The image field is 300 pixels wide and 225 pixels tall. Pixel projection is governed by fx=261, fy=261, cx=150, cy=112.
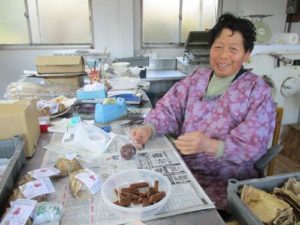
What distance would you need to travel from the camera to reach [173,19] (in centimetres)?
377

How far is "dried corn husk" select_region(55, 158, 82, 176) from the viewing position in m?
0.93

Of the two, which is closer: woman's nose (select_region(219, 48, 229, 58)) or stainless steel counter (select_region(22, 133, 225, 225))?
stainless steel counter (select_region(22, 133, 225, 225))

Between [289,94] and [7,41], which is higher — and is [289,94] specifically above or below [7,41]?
below

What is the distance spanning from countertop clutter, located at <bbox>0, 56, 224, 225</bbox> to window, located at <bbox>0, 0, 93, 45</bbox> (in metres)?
2.02

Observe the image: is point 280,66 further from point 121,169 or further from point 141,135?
point 121,169

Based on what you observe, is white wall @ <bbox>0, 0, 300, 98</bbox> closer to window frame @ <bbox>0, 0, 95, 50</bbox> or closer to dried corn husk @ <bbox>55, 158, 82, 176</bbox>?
window frame @ <bbox>0, 0, 95, 50</bbox>

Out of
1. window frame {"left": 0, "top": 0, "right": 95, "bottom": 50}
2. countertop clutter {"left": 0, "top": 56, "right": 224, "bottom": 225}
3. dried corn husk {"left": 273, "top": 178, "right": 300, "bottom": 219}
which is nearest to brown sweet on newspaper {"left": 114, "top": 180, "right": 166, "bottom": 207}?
countertop clutter {"left": 0, "top": 56, "right": 224, "bottom": 225}

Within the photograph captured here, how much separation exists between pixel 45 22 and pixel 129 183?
3278 millimetres

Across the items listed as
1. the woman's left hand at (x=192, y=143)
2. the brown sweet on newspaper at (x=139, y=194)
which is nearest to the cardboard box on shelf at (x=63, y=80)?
the woman's left hand at (x=192, y=143)

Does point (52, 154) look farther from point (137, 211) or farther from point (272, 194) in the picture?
point (272, 194)

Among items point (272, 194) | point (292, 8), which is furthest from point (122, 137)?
point (292, 8)

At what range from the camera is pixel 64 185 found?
88cm

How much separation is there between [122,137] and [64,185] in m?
0.43

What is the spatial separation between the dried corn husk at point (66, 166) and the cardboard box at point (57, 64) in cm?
135
